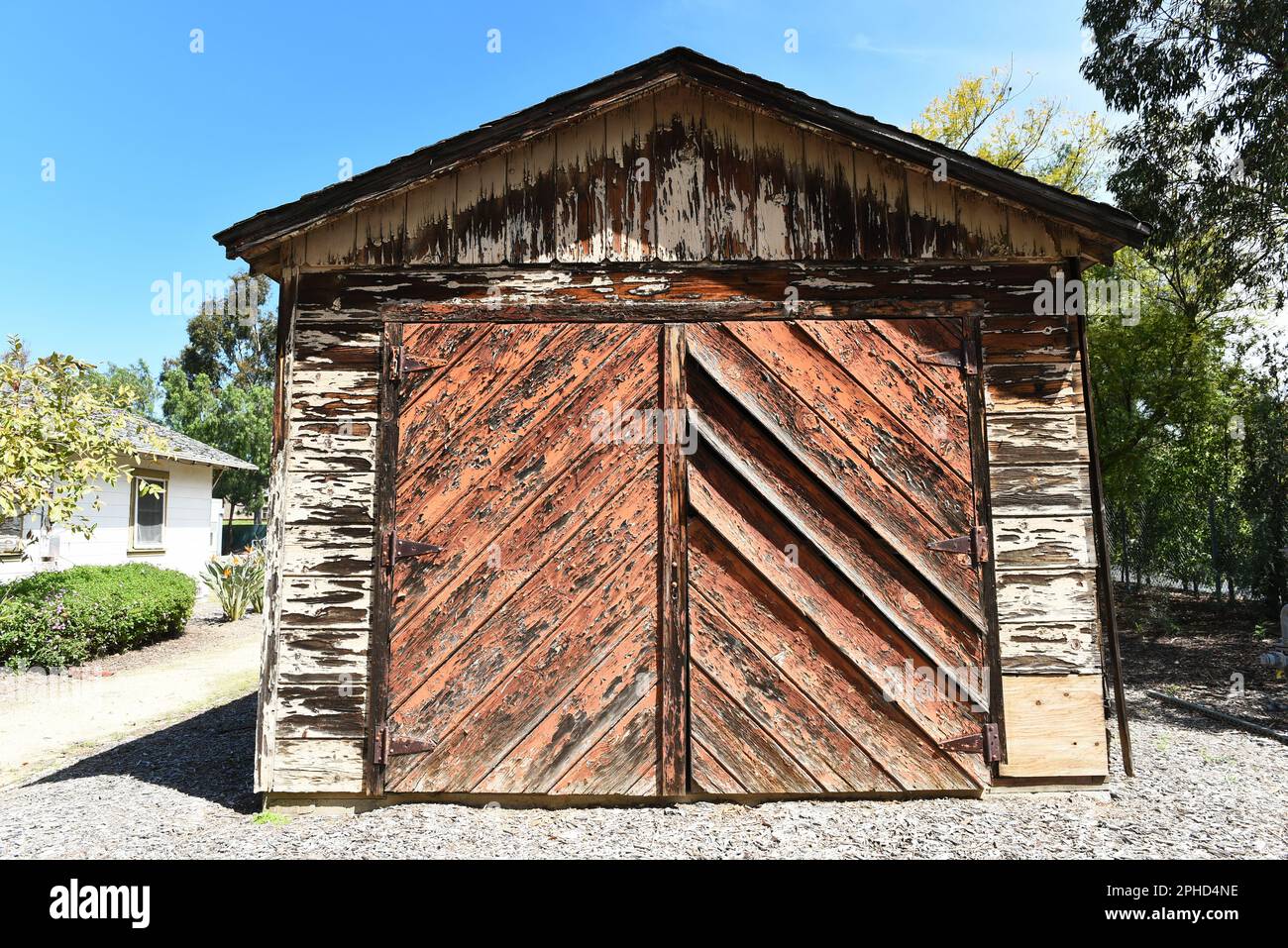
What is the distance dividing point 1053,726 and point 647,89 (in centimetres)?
479

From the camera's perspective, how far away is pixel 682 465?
4.61 meters

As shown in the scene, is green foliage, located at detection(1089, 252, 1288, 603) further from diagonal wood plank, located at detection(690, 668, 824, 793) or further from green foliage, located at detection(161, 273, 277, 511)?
green foliage, located at detection(161, 273, 277, 511)

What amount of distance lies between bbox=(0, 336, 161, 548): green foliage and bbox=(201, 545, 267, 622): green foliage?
5.05m

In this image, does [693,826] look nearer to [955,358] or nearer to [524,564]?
[524,564]

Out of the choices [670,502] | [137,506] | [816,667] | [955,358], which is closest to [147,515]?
[137,506]

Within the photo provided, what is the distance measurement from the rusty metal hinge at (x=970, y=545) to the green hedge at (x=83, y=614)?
12141mm

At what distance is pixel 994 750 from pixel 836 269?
10.4ft

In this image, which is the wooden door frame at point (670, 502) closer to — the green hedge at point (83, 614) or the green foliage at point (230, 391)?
the green hedge at point (83, 614)

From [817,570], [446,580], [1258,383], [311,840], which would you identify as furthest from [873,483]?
[1258,383]

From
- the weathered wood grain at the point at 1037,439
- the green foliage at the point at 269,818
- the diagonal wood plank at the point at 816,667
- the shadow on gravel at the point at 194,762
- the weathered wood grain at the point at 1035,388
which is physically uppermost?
the weathered wood grain at the point at 1035,388

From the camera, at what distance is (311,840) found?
4.00 m

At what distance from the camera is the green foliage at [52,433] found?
901cm

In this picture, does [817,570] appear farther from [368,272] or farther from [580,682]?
[368,272]

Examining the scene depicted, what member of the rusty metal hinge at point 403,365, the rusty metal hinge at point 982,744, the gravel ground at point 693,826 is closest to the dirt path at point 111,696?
the gravel ground at point 693,826
